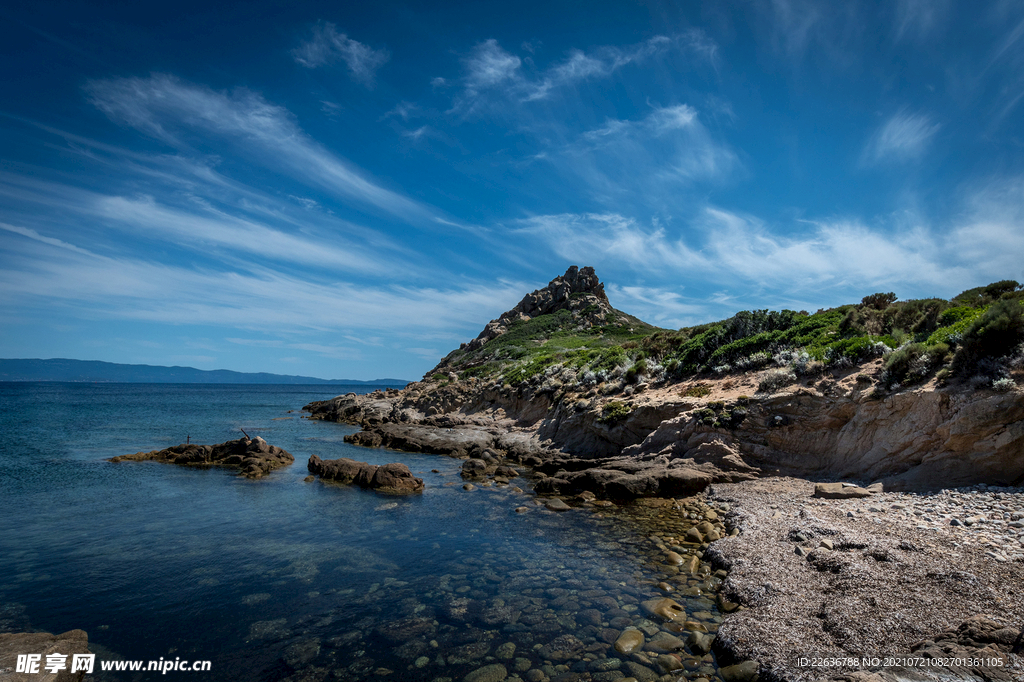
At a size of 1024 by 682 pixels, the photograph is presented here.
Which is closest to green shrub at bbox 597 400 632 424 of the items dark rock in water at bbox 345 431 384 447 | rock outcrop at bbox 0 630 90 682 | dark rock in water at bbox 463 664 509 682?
dark rock in water at bbox 463 664 509 682

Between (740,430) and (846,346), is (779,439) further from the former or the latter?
(846,346)

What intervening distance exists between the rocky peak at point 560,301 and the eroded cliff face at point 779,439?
68.1 m

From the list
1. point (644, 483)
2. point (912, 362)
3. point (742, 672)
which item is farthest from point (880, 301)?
point (742, 672)

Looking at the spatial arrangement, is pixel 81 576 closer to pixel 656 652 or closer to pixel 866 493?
pixel 656 652

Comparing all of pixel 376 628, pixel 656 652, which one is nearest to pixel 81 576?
pixel 376 628

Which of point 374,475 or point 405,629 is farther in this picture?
point 374,475

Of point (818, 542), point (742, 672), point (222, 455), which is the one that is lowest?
point (222, 455)

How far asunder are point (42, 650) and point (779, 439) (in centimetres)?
2417

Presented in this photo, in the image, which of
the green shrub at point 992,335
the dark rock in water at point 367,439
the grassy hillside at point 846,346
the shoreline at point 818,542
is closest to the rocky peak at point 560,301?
the grassy hillside at point 846,346

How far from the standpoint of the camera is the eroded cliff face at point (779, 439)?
547 inches

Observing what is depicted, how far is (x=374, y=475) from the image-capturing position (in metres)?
24.3

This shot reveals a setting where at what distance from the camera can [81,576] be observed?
1277 centimetres

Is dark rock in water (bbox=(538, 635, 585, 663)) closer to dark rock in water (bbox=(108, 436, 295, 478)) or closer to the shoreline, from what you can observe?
the shoreline

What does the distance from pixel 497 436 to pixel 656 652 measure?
101ft
